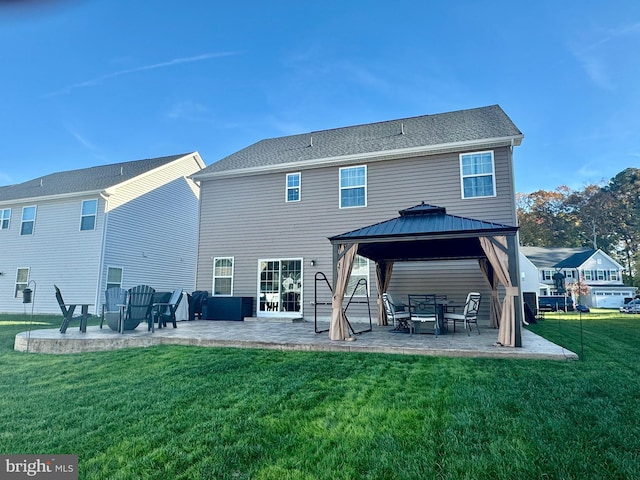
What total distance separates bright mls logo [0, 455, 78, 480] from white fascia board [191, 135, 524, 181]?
987 centimetres

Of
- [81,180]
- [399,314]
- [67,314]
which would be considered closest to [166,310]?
[67,314]

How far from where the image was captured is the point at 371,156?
10.8 meters

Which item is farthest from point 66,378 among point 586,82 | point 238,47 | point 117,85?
point 586,82

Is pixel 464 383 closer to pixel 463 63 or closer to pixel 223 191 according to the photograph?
pixel 223 191

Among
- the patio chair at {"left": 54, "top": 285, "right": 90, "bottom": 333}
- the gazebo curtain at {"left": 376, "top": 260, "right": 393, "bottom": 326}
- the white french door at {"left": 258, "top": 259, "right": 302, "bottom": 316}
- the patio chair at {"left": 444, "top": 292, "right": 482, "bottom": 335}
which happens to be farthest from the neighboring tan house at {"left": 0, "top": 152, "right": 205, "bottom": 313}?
the patio chair at {"left": 444, "top": 292, "right": 482, "bottom": 335}

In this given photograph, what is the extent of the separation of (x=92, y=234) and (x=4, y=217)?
588 cm

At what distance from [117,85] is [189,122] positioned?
4496mm

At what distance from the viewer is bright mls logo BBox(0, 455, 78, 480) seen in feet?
7.51

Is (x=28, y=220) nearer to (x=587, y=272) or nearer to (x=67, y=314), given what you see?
(x=67, y=314)

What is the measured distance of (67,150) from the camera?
19.3 metres

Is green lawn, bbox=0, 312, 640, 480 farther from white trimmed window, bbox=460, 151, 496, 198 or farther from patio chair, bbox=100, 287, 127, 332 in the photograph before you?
white trimmed window, bbox=460, 151, 496, 198

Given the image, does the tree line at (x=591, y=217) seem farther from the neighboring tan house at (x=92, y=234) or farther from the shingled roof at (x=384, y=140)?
the neighboring tan house at (x=92, y=234)


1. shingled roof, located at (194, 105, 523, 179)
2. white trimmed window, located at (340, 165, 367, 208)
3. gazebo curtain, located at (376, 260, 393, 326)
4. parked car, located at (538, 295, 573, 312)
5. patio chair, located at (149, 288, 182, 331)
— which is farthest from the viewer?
parked car, located at (538, 295, 573, 312)

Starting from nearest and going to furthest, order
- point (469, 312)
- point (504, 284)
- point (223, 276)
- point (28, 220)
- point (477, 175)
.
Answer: point (504, 284) < point (469, 312) < point (477, 175) < point (223, 276) < point (28, 220)
